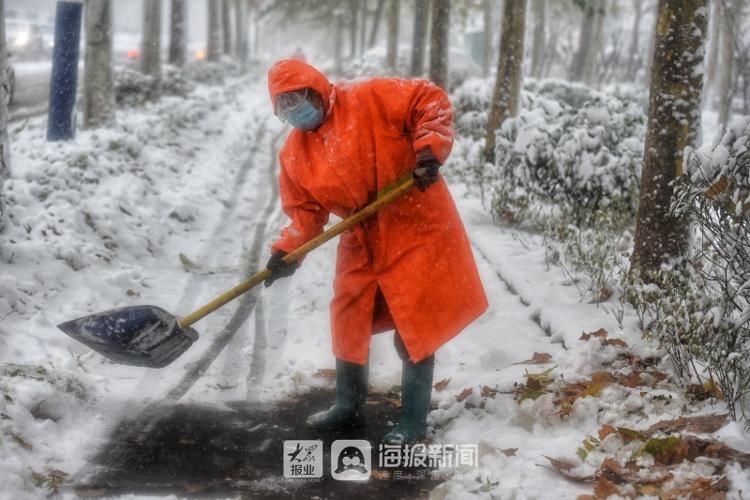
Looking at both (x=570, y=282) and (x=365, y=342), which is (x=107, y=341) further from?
(x=570, y=282)

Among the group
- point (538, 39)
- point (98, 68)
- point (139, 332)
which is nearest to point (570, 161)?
point (139, 332)

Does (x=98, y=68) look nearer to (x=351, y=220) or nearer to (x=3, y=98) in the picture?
(x=3, y=98)

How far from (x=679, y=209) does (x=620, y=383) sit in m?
0.89

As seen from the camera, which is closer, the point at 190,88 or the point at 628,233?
the point at 628,233

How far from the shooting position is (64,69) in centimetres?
830

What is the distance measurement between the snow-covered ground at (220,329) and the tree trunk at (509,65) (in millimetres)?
1217

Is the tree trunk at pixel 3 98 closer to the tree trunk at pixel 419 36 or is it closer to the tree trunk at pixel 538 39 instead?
the tree trunk at pixel 419 36

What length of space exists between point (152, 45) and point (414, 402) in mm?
13086

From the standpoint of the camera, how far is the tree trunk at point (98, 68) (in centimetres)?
954

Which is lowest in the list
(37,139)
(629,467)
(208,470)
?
(208,470)

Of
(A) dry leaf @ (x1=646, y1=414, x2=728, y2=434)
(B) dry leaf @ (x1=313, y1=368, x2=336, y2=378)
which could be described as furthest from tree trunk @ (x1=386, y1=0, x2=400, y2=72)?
(A) dry leaf @ (x1=646, y1=414, x2=728, y2=434)

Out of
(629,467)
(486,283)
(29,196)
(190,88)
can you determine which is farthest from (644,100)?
(629,467)

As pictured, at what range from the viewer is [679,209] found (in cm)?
367

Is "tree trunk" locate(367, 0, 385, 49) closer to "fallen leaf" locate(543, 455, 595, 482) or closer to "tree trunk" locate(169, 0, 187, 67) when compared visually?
"tree trunk" locate(169, 0, 187, 67)
